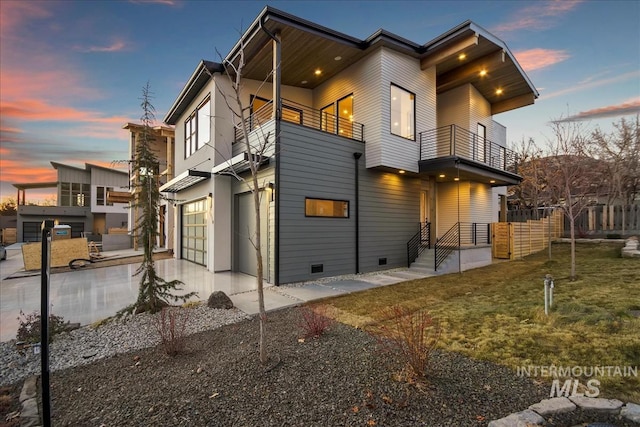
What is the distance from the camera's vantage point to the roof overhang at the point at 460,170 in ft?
33.0

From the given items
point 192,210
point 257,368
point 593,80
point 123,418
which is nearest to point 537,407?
point 257,368

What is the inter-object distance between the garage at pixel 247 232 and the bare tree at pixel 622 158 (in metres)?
21.0

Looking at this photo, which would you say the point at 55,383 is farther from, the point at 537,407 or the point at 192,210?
the point at 192,210

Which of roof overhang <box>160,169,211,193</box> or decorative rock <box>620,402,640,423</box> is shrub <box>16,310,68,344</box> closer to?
roof overhang <box>160,169,211,193</box>

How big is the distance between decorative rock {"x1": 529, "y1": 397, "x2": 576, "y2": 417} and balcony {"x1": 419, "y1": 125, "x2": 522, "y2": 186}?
857 centimetres

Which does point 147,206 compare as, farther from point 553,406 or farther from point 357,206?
point 553,406

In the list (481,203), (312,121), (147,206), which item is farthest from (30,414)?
(481,203)

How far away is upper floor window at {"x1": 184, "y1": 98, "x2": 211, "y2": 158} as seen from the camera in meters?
11.7

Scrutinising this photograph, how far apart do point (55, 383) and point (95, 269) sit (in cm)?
1031

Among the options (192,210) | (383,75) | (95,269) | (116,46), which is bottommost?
(95,269)

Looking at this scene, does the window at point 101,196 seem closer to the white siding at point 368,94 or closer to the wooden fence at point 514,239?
the white siding at point 368,94

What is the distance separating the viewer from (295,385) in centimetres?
288

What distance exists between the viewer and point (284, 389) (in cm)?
281

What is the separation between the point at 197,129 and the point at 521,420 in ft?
45.0
